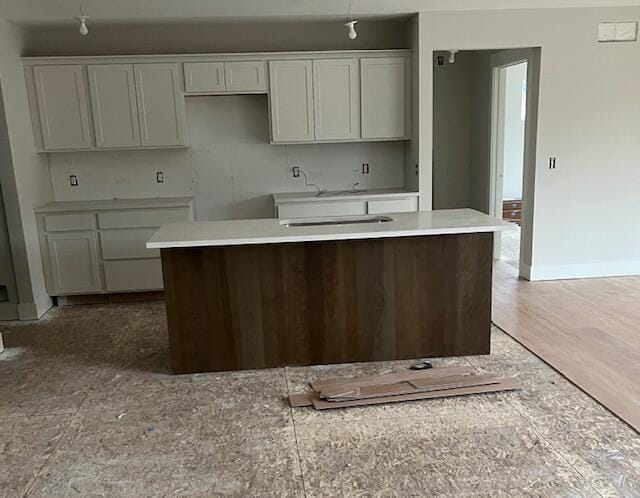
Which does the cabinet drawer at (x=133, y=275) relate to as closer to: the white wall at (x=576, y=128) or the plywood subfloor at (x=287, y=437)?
the plywood subfloor at (x=287, y=437)

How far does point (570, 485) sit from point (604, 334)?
189 cm

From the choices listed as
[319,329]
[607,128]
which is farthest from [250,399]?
[607,128]

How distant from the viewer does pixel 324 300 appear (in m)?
3.38

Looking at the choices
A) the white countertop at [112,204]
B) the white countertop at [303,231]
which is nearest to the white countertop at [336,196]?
the white countertop at [112,204]

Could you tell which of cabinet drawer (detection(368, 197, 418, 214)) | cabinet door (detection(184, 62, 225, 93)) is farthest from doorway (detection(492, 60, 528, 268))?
cabinet door (detection(184, 62, 225, 93))

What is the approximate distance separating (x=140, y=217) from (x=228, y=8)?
1.94 meters

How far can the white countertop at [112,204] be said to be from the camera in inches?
186

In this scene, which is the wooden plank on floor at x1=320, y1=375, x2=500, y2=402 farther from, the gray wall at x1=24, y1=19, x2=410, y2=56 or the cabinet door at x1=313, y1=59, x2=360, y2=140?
the gray wall at x1=24, y1=19, x2=410, y2=56

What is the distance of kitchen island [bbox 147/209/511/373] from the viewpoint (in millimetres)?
3281

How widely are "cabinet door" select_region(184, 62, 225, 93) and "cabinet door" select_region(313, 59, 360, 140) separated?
0.87 meters

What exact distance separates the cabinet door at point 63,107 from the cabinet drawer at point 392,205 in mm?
2630

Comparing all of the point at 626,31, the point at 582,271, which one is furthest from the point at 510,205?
the point at 626,31

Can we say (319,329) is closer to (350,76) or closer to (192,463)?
(192,463)

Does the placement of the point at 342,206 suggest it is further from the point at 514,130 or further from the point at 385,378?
the point at 514,130
